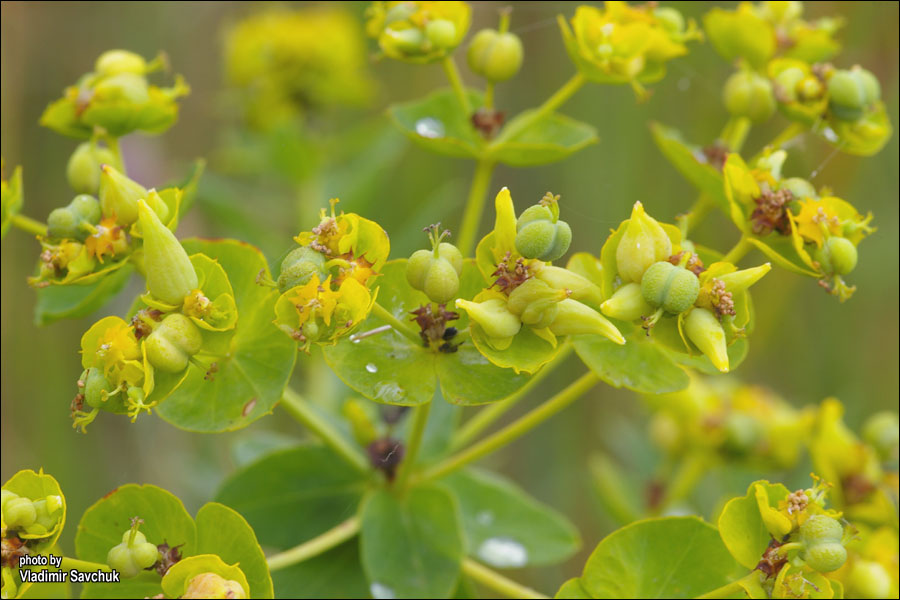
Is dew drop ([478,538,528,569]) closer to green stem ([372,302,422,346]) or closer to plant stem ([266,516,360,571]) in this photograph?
plant stem ([266,516,360,571])

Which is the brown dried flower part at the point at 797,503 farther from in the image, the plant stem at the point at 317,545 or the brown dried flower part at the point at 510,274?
the plant stem at the point at 317,545

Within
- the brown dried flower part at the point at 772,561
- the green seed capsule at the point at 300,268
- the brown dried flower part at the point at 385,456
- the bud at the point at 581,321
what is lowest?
the brown dried flower part at the point at 385,456

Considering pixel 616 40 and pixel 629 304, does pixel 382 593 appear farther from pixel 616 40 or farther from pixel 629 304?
pixel 616 40

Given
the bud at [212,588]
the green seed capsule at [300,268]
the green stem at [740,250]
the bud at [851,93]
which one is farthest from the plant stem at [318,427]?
the bud at [851,93]

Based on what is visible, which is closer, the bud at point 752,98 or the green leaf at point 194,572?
the green leaf at point 194,572

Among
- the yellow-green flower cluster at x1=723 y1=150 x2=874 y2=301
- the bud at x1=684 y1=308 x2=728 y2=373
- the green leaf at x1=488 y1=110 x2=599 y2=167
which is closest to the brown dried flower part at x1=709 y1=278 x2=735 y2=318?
the bud at x1=684 y1=308 x2=728 y2=373

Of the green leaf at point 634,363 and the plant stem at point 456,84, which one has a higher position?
the plant stem at point 456,84

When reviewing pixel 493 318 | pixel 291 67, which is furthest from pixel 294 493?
pixel 291 67
